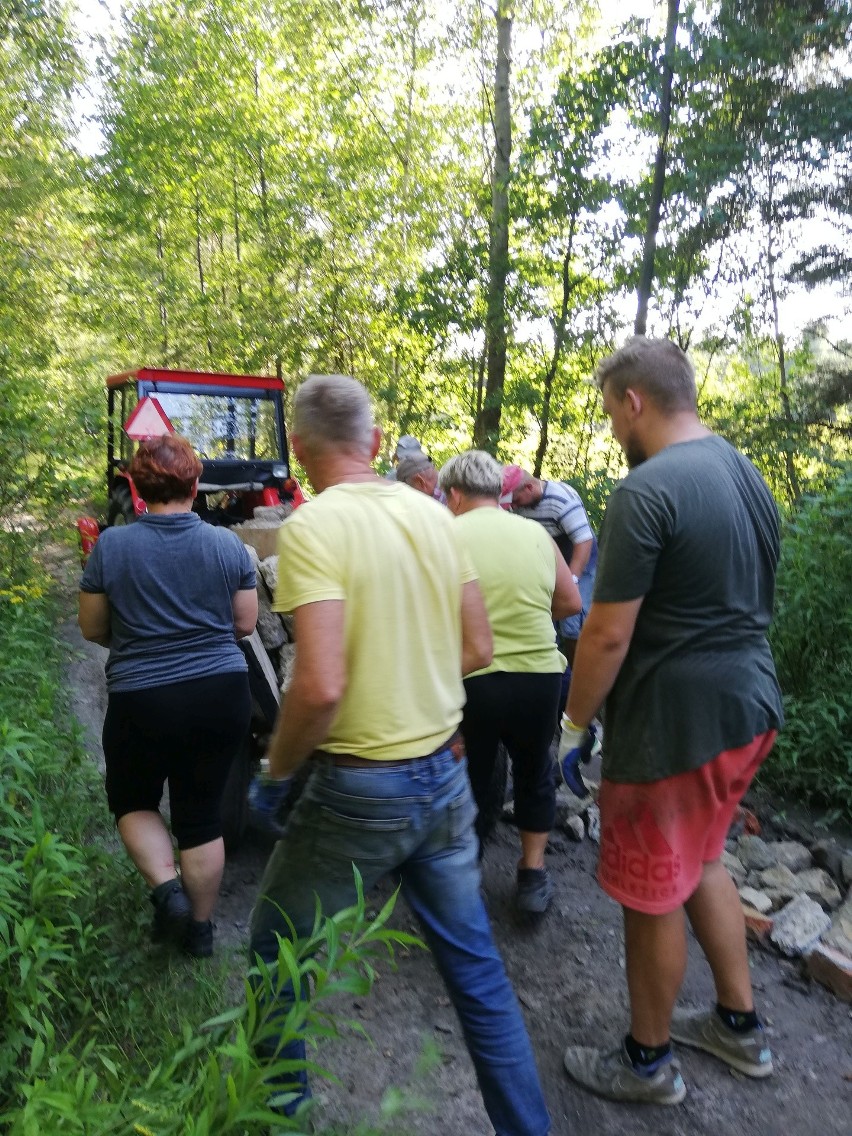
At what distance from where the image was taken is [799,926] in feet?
10.1

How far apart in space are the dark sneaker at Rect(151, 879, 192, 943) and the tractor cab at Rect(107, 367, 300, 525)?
17.3 ft

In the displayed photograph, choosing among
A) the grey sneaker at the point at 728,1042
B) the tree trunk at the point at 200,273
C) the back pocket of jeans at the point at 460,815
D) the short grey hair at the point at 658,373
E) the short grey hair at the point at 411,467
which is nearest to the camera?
the back pocket of jeans at the point at 460,815

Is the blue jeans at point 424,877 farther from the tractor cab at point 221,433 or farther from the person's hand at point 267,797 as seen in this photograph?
the tractor cab at point 221,433

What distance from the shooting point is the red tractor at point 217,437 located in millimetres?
7832

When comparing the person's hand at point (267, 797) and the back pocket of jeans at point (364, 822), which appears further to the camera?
the person's hand at point (267, 797)

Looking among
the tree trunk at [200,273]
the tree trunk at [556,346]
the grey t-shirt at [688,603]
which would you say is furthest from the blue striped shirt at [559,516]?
the tree trunk at [200,273]

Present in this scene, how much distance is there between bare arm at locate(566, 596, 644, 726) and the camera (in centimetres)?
206

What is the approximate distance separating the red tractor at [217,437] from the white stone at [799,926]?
585 centimetres

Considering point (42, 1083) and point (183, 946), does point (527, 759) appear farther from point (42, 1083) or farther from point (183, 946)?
point (42, 1083)

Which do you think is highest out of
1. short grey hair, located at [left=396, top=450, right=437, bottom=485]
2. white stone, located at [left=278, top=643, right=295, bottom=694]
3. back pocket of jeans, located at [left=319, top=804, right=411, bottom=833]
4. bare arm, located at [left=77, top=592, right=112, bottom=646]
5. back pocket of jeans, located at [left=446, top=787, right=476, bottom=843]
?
short grey hair, located at [left=396, top=450, right=437, bottom=485]

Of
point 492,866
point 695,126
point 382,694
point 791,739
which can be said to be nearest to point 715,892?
point 382,694

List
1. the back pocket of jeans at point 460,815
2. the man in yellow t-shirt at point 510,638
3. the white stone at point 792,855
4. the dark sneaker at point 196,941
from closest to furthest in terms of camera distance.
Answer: the back pocket of jeans at point 460,815 → the dark sneaker at point 196,941 → the man in yellow t-shirt at point 510,638 → the white stone at point 792,855

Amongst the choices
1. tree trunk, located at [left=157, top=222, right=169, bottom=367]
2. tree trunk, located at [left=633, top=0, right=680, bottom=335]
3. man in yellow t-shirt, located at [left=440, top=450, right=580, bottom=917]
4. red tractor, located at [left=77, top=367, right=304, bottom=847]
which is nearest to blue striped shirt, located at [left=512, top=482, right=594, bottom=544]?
man in yellow t-shirt, located at [left=440, top=450, right=580, bottom=917]

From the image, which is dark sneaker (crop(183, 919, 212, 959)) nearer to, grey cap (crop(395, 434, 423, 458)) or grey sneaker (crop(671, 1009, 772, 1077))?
grey sneaker (crop(671, 1009, 772, 1077))
